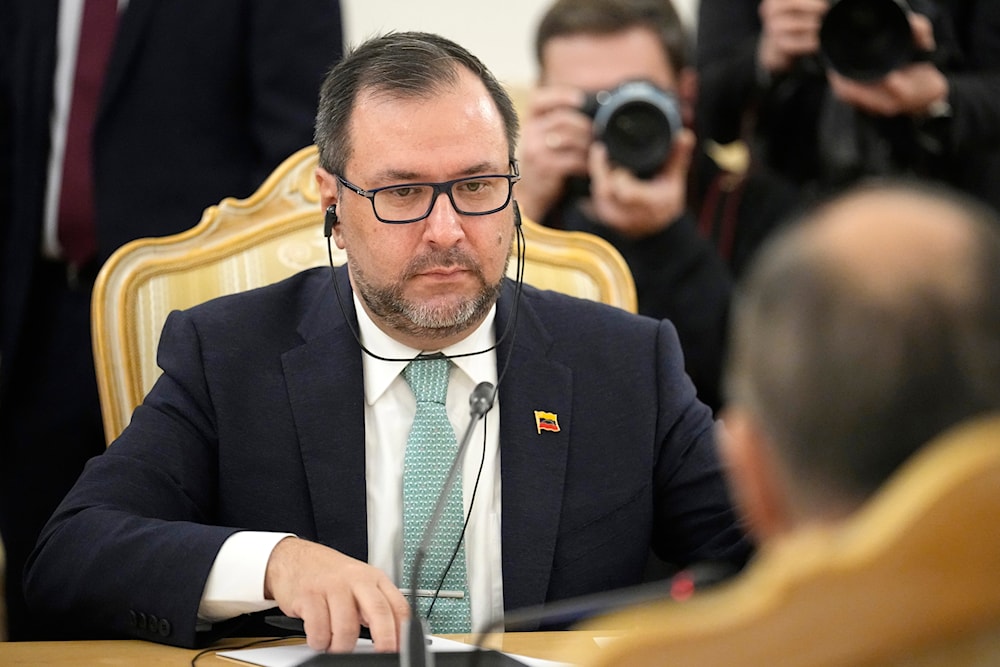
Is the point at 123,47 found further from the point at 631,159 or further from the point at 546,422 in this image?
the point at 546,422

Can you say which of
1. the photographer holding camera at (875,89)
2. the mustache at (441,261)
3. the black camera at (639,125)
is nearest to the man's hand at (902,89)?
the photographer holding camera at (875,89)

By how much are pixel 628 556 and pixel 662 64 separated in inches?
51.4

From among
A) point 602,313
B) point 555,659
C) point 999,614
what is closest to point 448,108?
point 602,313

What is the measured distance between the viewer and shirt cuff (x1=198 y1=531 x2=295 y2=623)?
152 cm

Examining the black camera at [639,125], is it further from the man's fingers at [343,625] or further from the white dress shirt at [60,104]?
the man's fingers at [343,625]

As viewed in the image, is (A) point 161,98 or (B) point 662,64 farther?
(B) point 662,64

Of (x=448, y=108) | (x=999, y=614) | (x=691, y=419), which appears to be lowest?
(x=691, y=419)

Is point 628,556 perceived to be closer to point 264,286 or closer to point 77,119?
point 264,286

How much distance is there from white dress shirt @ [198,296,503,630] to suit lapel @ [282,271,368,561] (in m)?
0.02

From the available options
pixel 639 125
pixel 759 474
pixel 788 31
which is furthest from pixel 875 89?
pixel 759 474

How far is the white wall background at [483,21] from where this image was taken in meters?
4.07

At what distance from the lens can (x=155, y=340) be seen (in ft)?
6.57

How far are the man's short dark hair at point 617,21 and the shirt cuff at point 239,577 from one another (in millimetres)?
1558

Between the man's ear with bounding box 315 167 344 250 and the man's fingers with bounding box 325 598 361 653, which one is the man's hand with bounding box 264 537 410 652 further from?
the man's ear with bounding box 315 167 344 250
